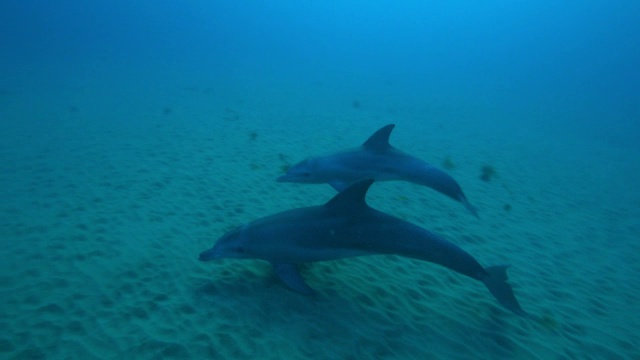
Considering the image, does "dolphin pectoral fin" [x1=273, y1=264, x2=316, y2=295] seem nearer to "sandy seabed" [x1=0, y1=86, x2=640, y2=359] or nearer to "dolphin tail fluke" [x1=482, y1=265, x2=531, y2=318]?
"sandy seabed" [x1=0, y1=86, x2=640, y2=359]

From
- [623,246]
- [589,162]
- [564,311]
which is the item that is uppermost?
[589,162]

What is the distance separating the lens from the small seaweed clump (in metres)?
10.4

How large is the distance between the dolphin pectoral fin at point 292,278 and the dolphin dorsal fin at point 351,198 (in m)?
0.95

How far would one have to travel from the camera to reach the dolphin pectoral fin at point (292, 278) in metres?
4.34

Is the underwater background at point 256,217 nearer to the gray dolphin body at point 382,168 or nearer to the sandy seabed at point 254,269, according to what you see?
the sandy seabed at point 254,269

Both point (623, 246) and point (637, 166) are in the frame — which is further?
point (637, 166)

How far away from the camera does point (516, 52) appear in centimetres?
9212

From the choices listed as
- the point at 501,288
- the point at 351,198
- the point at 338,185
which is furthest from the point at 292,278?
the point at 501,288

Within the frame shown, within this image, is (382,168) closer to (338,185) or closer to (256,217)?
(338,185)

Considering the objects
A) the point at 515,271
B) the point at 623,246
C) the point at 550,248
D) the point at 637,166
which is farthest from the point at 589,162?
the point at 515,271

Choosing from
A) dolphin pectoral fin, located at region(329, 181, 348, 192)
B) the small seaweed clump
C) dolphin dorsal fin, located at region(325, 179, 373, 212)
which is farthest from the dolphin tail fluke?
the small seaweed clump

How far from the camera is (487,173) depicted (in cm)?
1059

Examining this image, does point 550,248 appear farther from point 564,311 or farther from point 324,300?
point 324,300

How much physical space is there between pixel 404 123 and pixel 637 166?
9.83m
